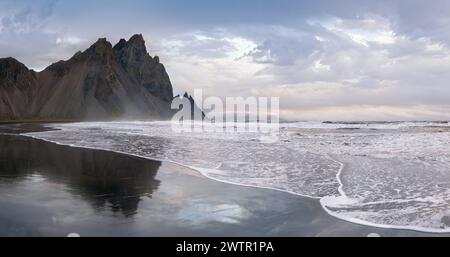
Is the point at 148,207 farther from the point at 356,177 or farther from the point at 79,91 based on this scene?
the point at 79,91

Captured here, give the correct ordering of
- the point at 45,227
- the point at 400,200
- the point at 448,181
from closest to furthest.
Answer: the point at 45,227 → the point at 400,200 → the point at 448,181

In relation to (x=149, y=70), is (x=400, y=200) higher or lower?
lower

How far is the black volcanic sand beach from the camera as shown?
595 cm

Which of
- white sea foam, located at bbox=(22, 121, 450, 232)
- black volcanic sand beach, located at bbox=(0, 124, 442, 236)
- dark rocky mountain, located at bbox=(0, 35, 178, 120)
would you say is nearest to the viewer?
black volcanic sand beach, located at bbox=(0, 124, 442, 236)

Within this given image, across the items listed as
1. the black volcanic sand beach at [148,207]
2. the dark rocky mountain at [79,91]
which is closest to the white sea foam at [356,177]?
the black volcanic sand beach at [148,207]

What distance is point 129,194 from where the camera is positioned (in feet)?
27.3

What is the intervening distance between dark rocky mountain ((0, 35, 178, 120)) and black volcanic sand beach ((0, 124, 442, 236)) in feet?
396

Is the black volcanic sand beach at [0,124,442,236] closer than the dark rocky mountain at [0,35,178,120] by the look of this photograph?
Yes

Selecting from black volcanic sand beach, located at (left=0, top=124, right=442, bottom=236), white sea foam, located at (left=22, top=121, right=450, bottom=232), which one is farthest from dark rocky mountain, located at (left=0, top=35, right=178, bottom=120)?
black volcanic sand beach, located at (left=0, top=124, right=442, bottom=236)

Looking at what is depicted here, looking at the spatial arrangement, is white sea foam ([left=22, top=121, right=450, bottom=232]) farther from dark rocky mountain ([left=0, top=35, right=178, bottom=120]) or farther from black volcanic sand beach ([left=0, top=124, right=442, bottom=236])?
dark rocky mountain ([left=0, top=35, right=178, bottom=120])

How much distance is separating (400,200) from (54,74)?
502ft
